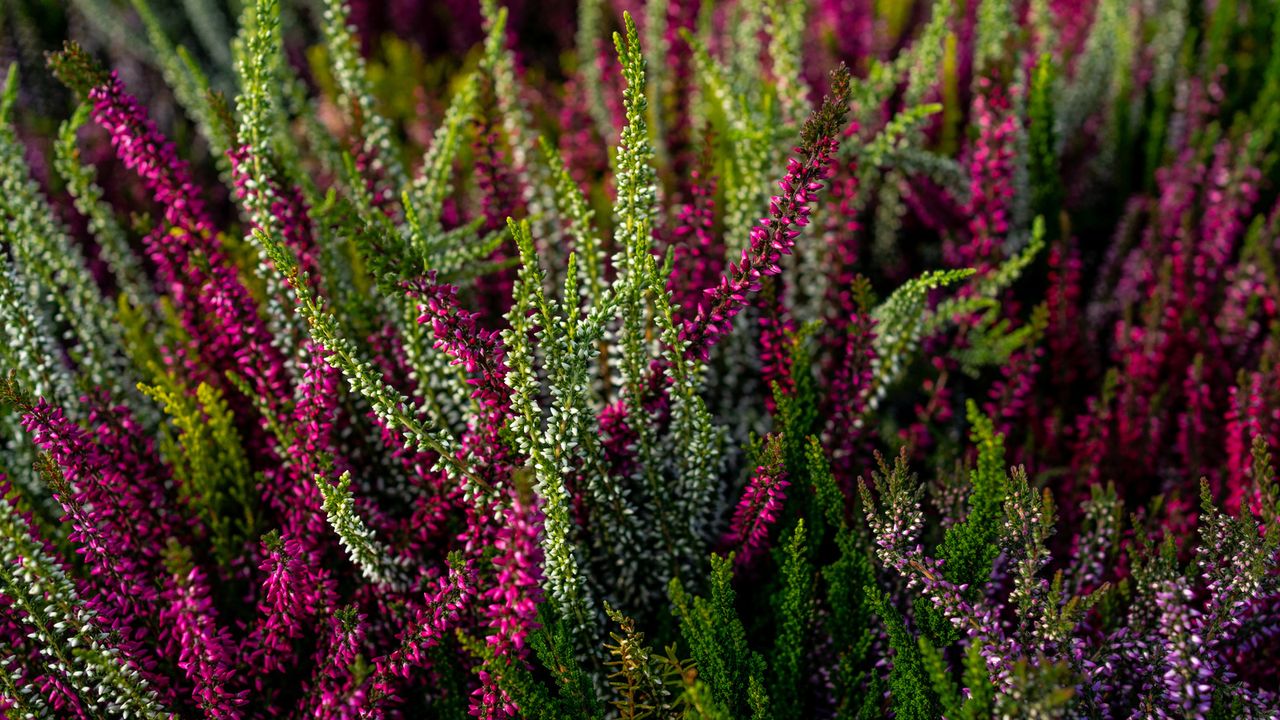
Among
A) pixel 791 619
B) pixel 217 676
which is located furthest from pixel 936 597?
pixel 217 676

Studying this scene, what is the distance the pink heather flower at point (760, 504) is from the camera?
1.22m

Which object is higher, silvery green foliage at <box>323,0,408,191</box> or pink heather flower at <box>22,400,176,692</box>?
silvery green foliage at <box>323,0,408,191</box>

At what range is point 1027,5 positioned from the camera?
8.97 feet

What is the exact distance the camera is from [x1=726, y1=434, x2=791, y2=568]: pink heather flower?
1.22 meters

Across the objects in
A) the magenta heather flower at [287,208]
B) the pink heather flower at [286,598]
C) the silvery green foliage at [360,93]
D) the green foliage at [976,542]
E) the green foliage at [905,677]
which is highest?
the silvery green foliage at [360,93]

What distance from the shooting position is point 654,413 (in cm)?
137

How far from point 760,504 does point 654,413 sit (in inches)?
8.4

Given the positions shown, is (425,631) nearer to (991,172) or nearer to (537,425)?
(537,425)

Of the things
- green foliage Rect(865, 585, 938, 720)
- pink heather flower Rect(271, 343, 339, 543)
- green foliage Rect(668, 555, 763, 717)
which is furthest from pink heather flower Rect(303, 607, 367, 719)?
green foliage Rect(865, 585, 938, 720)

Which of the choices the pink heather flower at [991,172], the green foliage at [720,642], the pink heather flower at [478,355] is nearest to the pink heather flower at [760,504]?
the green foliage at [720,642]

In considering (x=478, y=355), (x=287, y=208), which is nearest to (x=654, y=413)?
(x=478, y=355)

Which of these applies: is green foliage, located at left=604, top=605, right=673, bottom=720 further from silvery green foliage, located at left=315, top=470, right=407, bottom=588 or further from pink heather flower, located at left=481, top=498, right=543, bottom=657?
silvery green foliage, located at left=315, top=470, right=407, bottom=588

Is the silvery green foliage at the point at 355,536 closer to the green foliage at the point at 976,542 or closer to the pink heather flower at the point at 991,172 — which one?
→ the green foliage at the point at 976,542

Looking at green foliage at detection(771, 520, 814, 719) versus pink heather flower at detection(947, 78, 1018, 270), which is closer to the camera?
green foliage at detection(771, 520, 814, 719)
